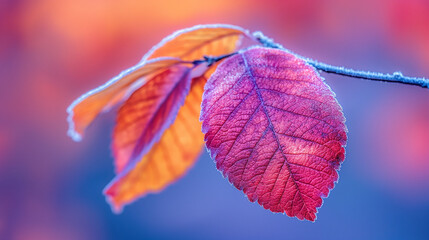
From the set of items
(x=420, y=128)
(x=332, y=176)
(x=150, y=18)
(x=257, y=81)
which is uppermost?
(x=150, y=18)

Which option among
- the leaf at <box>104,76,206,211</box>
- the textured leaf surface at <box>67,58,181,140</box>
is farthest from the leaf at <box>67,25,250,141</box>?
the leaf at <box>104,76,206,211</box>

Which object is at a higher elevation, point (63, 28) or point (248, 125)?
point (63, 28)

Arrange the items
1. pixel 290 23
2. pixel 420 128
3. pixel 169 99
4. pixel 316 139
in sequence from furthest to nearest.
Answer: pixel 290 23 → pixel 420 128 → pixel 169 99 → pixel 316 139

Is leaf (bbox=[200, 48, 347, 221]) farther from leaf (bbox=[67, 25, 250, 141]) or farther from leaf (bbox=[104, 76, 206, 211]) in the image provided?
leaf (bbox=[104, 76, 206, 211])

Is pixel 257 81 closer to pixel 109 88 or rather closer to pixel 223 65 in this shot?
pixel 223 65

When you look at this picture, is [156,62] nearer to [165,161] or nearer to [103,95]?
[103,95]

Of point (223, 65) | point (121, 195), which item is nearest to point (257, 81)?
point (223, 65)

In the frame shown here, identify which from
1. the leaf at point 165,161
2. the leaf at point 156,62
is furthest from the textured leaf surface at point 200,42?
the leaf at point 165,161

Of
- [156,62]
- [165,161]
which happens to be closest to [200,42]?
[156,62]
